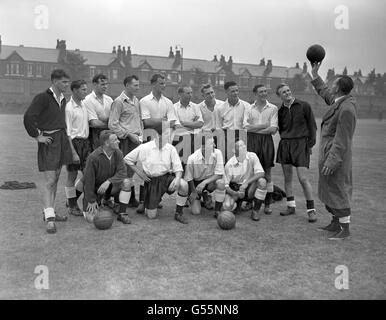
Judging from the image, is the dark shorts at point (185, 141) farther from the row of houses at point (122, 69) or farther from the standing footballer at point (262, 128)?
the row of houses at point (122, 69)

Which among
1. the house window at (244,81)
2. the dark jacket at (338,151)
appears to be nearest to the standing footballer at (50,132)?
the dark jacket at (338,151)

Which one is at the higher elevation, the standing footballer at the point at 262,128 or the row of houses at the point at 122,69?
the row of houses at the point at 122,69

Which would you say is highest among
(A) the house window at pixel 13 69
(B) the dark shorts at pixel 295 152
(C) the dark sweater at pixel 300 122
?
(A) the house window at pixel 13 69

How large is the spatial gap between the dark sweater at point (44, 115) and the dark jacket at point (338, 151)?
4.20m

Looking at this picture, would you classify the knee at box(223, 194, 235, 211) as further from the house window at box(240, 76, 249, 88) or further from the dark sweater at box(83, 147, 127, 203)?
the house window at box(240, 76, 249, 88)

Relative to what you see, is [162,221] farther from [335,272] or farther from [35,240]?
[335,272]

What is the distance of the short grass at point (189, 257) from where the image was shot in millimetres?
4164

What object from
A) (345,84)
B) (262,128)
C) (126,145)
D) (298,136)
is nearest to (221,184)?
(262,128)

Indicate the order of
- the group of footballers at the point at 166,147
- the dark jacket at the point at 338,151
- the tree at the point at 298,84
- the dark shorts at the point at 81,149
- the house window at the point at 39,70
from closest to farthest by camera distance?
the dark jacket at the point at 338,151 → the group of footballers at the point at 166,147 → the dark shorts at the point at 81,149 → the house window at the point at 39,70 → the tree at the point at 298,84

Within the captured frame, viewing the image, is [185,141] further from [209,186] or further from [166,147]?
[209,186]

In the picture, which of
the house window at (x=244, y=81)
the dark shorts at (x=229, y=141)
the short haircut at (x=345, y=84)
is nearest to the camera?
the short haircut at (x=345, y=84)

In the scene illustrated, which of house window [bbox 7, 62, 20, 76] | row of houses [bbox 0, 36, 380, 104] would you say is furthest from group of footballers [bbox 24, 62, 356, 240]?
house window [bbox 7, 62, 20, 76]
